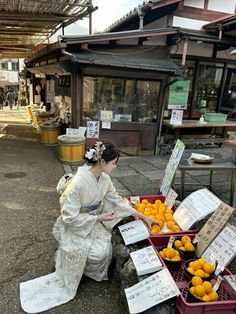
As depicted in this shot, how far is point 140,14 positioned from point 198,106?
426cm

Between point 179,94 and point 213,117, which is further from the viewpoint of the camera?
point 213,117

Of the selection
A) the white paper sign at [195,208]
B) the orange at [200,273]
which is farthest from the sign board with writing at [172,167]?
the orange at [200,273]

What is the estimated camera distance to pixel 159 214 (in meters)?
3.75

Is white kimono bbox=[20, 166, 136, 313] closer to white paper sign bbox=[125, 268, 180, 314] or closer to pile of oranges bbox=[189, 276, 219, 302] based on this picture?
white paper sign bbox=[125, 268, 180, 314]

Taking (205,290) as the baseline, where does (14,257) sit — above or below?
below

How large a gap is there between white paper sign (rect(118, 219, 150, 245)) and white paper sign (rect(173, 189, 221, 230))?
Result: 59cm

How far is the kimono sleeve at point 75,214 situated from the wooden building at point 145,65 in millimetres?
4757

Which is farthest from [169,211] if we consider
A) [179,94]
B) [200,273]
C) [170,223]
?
[179,94]

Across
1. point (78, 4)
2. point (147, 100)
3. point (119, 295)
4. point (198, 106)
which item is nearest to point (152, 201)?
point (119, 295)

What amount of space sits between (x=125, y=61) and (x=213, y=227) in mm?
5872

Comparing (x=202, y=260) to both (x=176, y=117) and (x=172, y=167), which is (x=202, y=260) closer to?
(x=172, y=167)

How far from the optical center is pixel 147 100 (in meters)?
8.76

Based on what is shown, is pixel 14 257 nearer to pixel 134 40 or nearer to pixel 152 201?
pixel 152 201

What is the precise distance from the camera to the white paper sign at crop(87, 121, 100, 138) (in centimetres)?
809
